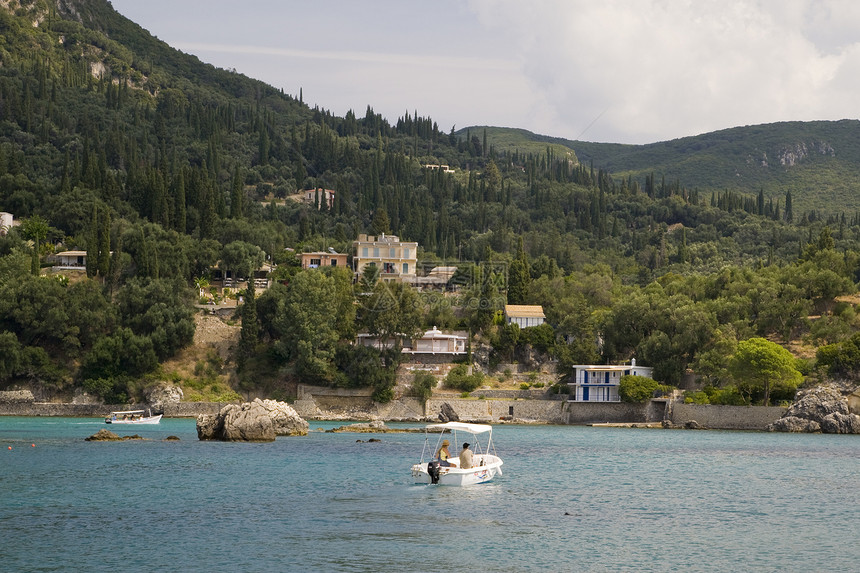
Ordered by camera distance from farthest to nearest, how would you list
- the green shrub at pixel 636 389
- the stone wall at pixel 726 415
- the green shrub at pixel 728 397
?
the green shrub at pixel 636 389, the green shrub at pixel 728 397, the stone wall at pixel 726 415

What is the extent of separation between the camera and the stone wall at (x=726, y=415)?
72.2 metres

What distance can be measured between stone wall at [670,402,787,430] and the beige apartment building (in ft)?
106

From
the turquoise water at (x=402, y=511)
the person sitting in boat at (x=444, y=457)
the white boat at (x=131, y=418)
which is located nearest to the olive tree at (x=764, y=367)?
the turquoise water at (x=402, y=511)

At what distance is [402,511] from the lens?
30.6 m

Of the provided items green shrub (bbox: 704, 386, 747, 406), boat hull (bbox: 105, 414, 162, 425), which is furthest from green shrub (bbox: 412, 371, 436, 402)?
green shrub (bbox: 704, 386, 747, 406)

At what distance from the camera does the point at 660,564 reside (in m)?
24.0

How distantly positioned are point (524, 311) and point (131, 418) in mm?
33271

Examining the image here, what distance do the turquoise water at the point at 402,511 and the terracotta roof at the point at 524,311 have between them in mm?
36784

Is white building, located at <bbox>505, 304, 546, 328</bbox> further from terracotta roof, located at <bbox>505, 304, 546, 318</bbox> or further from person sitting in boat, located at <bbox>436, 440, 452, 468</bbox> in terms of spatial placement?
person sitting in boat, located at <bbox>436, 440, 452, 468</bbox>

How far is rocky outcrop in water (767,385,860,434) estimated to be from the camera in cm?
7031

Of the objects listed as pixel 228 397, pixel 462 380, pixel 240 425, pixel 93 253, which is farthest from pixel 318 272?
pixel 240 425

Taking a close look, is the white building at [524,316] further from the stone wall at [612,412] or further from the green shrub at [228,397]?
the green shrub at [228,397]

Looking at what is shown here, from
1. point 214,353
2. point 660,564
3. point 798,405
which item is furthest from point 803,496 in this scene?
point 214,353

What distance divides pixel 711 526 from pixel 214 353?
58215 millimetres
